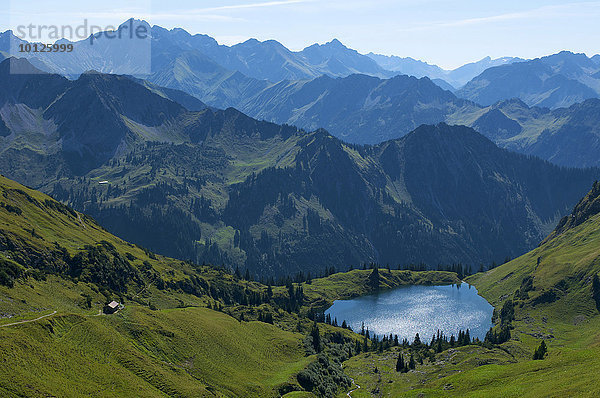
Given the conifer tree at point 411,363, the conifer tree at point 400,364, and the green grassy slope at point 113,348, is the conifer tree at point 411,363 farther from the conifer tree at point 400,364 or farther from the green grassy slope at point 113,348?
the green grassy slope at point 113,348

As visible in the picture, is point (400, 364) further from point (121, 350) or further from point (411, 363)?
point (121, 350)

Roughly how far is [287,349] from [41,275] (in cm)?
9324

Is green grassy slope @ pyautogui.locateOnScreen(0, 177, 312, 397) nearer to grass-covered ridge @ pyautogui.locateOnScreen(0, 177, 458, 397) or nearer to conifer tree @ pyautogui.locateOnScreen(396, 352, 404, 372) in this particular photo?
grass-covered ridge @ pyautogui.locateOnScreen(0, 177, 458, 397)

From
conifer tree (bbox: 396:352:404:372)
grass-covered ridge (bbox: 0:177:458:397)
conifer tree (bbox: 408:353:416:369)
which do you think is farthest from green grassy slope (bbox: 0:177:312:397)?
conifer tree (bbox: 408:353:416:369)

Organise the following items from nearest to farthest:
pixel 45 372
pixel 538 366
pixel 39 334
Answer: pixel 45 372 → pixel 39 334 → pixel 538 366

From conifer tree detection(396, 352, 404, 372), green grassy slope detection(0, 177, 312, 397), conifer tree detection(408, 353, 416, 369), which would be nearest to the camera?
green grassy slope detection(0, 177, 312, 397)

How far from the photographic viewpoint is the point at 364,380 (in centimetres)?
17612

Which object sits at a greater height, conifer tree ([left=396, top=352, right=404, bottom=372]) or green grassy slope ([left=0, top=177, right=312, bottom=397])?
green grassy slope ([left=0, top=177, right=312, bottom=397])

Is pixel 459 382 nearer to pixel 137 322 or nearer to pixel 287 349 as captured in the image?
pixel 287 349

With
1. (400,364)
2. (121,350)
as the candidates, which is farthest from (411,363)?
(121,350)

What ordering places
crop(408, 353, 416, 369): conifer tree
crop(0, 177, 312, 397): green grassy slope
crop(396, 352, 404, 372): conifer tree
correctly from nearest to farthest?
crop(0, 177, 312, 397): green grassy slope, crop(408, 353, 416, 369): conifer tree, crop(396, 352, 404, 372): conifer tree

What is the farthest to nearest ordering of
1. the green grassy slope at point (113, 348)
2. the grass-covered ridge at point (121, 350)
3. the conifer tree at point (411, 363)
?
the conifer tree at point (411, 363)
the grass-covered ridge at point (121, 350)
the green grassy slope at point (113, 348)

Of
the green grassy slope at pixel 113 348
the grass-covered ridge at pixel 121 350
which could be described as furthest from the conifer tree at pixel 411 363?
the green grassy slope at pixel 113 348

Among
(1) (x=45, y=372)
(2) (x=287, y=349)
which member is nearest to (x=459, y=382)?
(2) (x=287, y=349)
